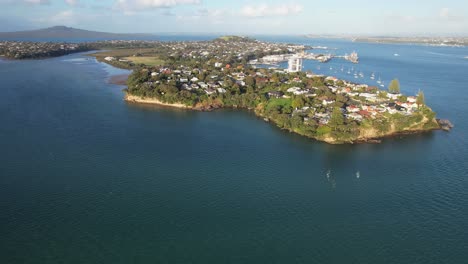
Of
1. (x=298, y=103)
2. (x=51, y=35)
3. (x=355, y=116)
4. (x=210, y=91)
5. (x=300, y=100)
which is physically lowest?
(x=355, y=116)

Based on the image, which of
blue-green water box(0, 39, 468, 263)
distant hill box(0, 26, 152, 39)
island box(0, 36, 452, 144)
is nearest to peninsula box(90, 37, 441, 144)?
island box(0, 36, 452, 144)

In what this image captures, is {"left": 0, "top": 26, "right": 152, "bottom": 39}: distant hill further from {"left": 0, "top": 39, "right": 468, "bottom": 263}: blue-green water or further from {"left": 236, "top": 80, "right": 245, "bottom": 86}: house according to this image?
{"left": 0, "top": 39, "right": 468, "bottom": 263}: blue-green water

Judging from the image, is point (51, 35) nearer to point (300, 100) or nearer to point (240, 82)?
point (240, 82)

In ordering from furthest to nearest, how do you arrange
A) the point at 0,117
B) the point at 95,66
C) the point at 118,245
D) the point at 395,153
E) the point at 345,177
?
the point at 95,66
the point at 0,117
the point at 395,153
the point at 345,177
the point at 118,245

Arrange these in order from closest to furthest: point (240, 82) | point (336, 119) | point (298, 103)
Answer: point (336, 119) < point (298, 103) < point (240, 82)

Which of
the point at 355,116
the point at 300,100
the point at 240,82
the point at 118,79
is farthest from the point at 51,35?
the point at 355,116

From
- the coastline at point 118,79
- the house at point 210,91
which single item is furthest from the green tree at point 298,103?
the coastline at point 118,79

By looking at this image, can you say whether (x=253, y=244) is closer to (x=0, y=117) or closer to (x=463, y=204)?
(x=463, y=204)

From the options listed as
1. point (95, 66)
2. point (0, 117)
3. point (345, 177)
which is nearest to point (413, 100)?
point (345, 177)
